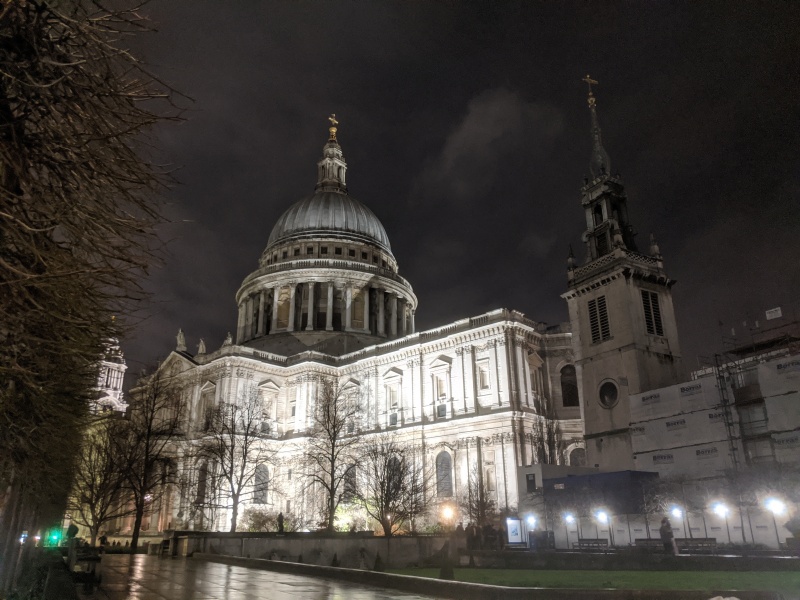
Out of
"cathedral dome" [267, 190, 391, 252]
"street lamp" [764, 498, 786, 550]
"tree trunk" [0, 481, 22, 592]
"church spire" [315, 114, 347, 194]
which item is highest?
"church spire" [315, 114, 347, 194]

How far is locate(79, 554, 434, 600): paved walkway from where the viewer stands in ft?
47.5

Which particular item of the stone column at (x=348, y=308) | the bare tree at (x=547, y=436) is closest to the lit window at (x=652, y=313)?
the bare tree at (x=547, y=436)

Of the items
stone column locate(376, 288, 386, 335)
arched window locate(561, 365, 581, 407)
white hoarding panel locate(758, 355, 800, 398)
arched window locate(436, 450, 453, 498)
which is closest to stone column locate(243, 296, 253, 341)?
stone column locate(376, 288, 386, 335)

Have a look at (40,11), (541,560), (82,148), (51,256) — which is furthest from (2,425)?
(541,560)

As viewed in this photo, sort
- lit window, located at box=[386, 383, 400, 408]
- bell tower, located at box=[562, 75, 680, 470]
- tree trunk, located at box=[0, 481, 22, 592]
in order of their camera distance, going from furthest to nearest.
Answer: lit window, located at box=[386, 383, 400, 408]
bell tower, located at box=[562, 75, 680, 470]
tree trunk, located at box=[0, 481, 22, 592]

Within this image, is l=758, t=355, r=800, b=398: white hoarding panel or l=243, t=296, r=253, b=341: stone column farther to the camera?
l=243, t=296, r=253, b=341: stone column

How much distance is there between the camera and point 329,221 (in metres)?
95.7

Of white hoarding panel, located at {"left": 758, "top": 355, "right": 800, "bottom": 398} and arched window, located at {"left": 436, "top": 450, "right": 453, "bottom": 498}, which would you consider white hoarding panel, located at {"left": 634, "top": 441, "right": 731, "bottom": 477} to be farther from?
arched window, located at {"left": 436, "top": 450, "right": 453, "bottom": 498}

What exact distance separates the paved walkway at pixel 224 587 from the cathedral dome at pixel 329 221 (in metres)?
74.8

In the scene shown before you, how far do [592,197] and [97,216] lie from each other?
5273 cm

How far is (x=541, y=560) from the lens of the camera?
27625 millimetres

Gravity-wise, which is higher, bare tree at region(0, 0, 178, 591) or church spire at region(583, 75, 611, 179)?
church spire at region(583, 75, 611, 179)

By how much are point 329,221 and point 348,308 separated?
17.7 m

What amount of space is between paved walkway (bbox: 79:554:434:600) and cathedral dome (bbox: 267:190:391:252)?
7483 cm
